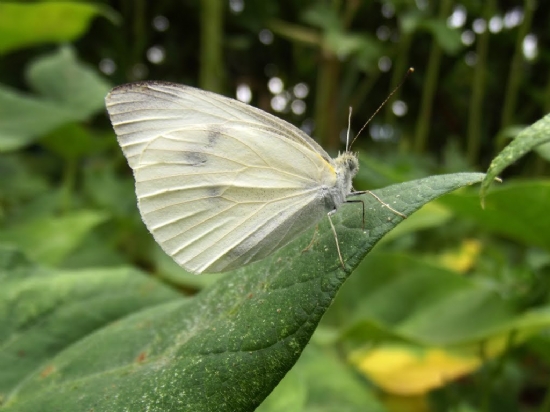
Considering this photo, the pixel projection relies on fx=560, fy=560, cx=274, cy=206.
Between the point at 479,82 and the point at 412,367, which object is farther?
the point at 479,82

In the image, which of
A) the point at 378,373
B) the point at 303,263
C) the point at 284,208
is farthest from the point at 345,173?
the point at 378,373

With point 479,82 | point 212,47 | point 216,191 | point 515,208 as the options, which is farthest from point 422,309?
point 479,82

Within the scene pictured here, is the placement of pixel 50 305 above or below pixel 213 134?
below

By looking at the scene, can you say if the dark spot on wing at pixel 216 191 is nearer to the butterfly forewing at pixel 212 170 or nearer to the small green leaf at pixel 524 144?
the butterfly forewing at pixel 212 170

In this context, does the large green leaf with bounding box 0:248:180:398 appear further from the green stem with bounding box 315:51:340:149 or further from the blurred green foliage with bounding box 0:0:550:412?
the green stem with bounding box 315:51:340:149

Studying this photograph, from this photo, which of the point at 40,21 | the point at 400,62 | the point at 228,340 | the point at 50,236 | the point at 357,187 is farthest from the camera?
the point at 400,62

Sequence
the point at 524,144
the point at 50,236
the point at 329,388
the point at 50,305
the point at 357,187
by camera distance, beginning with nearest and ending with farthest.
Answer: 1. the point at 524,144
2. the point at 50,305
3. the point at 329,388
4. the point at 50,236
5. the point at 357,187

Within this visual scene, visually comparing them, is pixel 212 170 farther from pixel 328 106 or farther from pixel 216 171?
pixel 328 106
